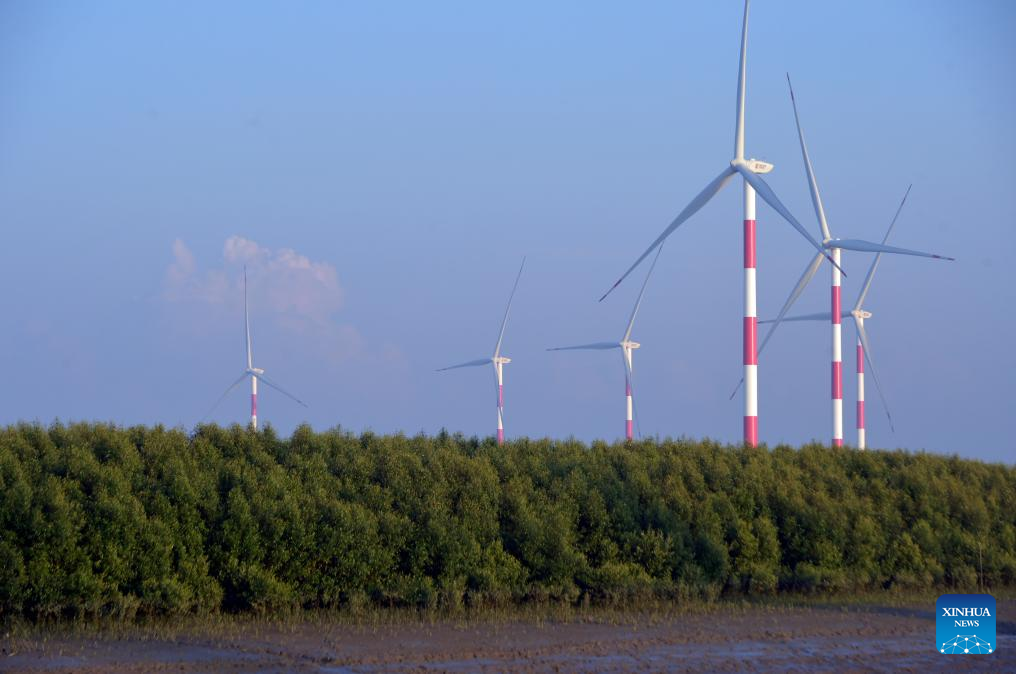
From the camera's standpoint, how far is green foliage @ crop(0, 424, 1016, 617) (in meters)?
18.1

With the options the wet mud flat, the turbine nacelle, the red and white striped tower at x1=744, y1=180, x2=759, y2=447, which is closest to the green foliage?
the wet mud flat

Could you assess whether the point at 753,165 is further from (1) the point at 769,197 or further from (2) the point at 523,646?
(2) the point at 523,646

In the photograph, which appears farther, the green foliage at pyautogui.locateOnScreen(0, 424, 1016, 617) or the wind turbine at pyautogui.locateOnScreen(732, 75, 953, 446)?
the wind turbine at pyautogui.locateOnScreen(732, 75, 953, 446)

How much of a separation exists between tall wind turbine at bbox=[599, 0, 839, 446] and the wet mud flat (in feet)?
35.5

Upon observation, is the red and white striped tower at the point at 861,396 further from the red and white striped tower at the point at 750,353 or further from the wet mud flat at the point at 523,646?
the wet mud flat at the point at 523,646

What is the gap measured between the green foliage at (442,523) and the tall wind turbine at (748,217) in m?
4.76

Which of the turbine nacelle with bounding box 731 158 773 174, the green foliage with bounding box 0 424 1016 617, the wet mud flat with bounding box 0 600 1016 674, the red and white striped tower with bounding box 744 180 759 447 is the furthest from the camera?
the turbine nacelle with bounding box 731 158 773 174

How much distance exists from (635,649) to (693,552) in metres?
6.33

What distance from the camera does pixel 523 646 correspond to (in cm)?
1638

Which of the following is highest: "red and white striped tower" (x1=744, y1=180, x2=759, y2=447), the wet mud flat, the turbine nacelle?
the turbine nacelle

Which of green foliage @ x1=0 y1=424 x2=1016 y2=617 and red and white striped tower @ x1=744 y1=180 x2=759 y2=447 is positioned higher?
red and white striped tower @ x1=744 y1=180 x2=759 y2=447

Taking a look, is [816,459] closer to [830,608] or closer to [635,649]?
[830,608]

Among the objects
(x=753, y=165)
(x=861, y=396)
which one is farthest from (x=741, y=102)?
(x=861, y=396)

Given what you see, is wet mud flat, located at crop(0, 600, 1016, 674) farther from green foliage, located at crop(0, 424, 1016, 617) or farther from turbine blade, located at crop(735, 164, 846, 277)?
turbine blade, located at crop(735, 164, 846, 277)
